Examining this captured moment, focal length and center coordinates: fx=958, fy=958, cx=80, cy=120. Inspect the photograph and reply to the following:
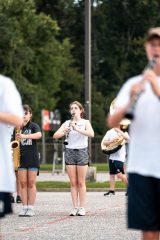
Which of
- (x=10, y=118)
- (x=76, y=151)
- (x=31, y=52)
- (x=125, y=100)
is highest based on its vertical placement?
(x=31, y=52)

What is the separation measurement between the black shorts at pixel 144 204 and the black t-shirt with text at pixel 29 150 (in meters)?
→ 8.95

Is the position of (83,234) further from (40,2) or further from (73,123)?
(40,2)

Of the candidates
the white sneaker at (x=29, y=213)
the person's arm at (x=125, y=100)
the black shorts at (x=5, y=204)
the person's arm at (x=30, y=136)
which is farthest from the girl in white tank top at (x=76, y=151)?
the person's arm at (x=125, y=100)

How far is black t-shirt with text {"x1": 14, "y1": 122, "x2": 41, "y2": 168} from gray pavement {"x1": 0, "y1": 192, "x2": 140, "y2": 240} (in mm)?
860

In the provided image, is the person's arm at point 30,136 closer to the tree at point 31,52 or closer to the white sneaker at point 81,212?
the white sneaker at point 81,212

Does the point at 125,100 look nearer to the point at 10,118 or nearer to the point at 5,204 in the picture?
the point at 10,118

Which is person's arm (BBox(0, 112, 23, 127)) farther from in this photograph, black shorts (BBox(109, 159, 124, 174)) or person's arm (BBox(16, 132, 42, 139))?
black shorts (BBox(109, 159, 124, 174))

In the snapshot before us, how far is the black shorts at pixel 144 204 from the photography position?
6.86 m

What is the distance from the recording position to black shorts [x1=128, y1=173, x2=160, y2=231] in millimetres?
6855

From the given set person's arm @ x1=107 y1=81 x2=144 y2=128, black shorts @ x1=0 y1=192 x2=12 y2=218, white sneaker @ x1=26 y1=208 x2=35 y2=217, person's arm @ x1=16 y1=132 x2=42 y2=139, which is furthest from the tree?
person's arm @ x1=107 y1=81 x2=144 y2=128

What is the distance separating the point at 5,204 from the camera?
7.09m

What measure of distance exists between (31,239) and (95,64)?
68704 millimetres

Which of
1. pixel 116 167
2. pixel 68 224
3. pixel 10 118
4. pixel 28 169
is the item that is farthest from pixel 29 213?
pixel 10 118

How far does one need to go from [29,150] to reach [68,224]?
243cm
